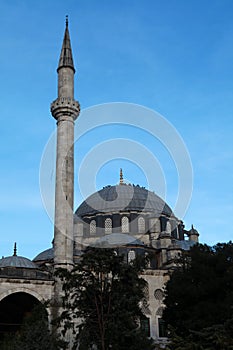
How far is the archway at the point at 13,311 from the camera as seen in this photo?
25.5 metres

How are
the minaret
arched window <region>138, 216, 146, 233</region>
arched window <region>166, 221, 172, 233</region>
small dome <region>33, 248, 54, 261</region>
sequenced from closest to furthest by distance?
the minaret < small dome <region>33, 248, 54, 261</region> < arched window <region>138, 216, 146, 233</region> < arched window <region>166, 221, 172, 233</region>

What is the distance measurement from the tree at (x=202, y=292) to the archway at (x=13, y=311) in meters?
7.76

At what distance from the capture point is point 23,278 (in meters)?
22.7

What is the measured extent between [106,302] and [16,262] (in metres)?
15.1

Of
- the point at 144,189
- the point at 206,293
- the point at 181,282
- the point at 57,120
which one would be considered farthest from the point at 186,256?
the point at 144,189

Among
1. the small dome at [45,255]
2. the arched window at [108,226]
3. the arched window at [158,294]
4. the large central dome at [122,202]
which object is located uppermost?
the large central dome at [122,202]

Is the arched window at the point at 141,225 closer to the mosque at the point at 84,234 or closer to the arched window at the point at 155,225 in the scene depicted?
the mosque at the point at 84,234

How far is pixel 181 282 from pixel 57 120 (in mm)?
10737

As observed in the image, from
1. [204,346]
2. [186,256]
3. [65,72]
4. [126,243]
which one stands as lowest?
[204,346]

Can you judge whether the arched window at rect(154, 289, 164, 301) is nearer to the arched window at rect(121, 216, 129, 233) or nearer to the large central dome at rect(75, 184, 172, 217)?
the arched window at rect(121, 216, 129, 233)

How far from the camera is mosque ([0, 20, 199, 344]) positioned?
22.8 m

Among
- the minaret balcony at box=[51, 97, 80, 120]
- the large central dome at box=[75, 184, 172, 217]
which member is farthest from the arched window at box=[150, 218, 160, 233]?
the minaret balcony at box=[51, 97, 80, 120]

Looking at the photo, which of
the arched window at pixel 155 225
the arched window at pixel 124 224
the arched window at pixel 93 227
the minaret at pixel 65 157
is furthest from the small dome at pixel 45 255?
the minaret at pixel 65 157

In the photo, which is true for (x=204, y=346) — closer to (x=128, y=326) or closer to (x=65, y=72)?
(x=128, y=326)
